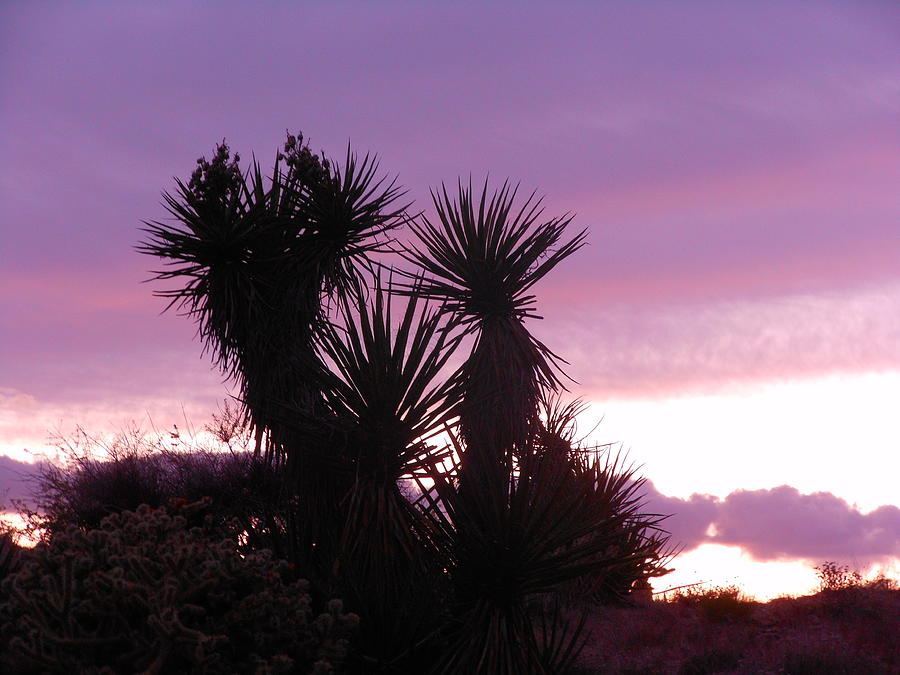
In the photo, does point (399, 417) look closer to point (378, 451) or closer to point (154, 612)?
point (378, 451)

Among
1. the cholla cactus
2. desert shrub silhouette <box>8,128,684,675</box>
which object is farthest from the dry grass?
the cholla cactus

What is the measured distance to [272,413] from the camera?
12.1 m

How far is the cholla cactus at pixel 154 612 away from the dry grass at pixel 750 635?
6429 mm

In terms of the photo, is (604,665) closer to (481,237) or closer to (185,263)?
(481,237)

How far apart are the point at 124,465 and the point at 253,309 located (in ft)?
13.8

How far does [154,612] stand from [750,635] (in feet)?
41.3

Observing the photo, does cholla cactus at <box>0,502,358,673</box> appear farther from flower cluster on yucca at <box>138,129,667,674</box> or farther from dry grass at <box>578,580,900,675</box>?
dry grass at <box>578,580,900,675</box>

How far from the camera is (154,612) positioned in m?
5.78

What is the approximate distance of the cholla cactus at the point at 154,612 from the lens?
5727mm

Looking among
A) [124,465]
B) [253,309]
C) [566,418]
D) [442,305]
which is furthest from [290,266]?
[566,418]

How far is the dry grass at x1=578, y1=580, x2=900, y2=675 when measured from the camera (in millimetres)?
12562

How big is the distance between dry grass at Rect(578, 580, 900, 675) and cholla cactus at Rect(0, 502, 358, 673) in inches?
253

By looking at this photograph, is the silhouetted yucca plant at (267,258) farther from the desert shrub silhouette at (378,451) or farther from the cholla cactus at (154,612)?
the cholla cactus at (154,612)

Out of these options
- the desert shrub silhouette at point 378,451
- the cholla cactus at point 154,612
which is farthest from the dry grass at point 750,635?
the cholla cactus at point 154,612
